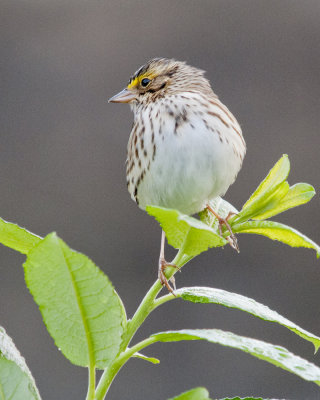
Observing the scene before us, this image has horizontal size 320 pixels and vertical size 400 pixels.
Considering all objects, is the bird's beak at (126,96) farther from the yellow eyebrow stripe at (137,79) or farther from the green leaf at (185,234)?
the green leaf at (185,234)

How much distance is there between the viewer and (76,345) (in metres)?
0.55

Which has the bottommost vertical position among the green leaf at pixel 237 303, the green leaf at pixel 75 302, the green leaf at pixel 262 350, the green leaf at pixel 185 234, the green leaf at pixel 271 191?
the green leaf at pixel 75 302

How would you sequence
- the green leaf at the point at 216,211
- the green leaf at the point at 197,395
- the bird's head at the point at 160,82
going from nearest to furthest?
the green leaf at the point at 197,395 < the green leaf at the point at 216,211 < the bird's head at the point at 160,82

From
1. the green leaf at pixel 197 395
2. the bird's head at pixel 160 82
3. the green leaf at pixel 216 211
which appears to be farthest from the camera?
the bird's head at pixel 160 82

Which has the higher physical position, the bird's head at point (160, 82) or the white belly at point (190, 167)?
the bird's head at point (160, 82)

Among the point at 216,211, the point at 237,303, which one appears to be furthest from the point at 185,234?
the point at 216,211

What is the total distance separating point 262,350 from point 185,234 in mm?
108

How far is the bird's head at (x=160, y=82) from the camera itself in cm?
123

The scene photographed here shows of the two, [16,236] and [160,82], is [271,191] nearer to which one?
[16,236]

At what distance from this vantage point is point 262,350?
1.75 feet

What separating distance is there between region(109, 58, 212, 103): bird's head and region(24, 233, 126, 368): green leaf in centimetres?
71

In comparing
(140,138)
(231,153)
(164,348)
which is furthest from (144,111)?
(164,348)

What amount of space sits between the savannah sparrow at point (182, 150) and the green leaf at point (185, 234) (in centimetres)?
21

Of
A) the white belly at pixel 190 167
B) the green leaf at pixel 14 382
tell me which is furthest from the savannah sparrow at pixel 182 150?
the green leaf at pixel 14 382
